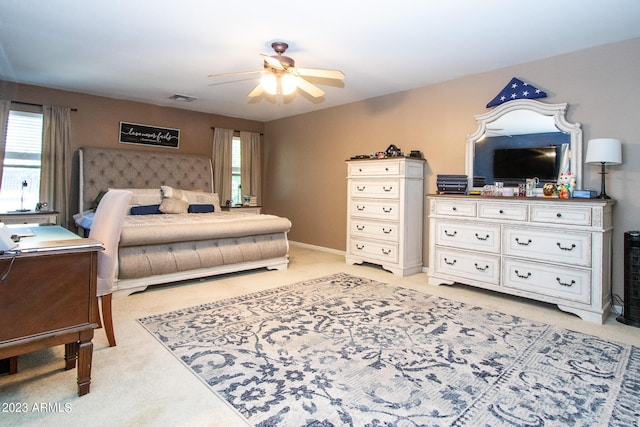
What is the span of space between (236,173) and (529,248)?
5.31 m

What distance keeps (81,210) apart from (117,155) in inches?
38.8

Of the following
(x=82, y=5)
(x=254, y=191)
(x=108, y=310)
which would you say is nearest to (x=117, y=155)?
(x=254, y=191)

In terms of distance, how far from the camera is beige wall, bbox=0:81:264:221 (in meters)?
4.98

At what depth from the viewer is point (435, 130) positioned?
467 centimetres

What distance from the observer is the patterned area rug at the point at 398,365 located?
1755 mm

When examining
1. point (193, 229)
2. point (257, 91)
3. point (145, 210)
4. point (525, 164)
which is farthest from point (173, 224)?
point (525, 164)

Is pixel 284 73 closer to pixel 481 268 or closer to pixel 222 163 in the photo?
pixel 481 268

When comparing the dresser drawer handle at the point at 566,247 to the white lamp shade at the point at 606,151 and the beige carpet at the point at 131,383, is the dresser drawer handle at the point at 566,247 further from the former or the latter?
the white lamp shade at the point at 606,151

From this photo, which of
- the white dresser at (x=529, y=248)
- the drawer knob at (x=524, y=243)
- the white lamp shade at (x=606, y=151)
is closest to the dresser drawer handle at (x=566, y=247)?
the white dresser at (x=529, y=248)

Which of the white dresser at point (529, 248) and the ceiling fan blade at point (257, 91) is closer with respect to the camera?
the white dresser at point (529, 248)

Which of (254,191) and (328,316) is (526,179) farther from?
(254,191)

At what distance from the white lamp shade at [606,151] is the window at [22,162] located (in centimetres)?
663

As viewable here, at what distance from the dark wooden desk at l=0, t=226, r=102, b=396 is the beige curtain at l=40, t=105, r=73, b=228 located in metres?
3.98

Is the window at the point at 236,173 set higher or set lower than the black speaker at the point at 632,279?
higher
